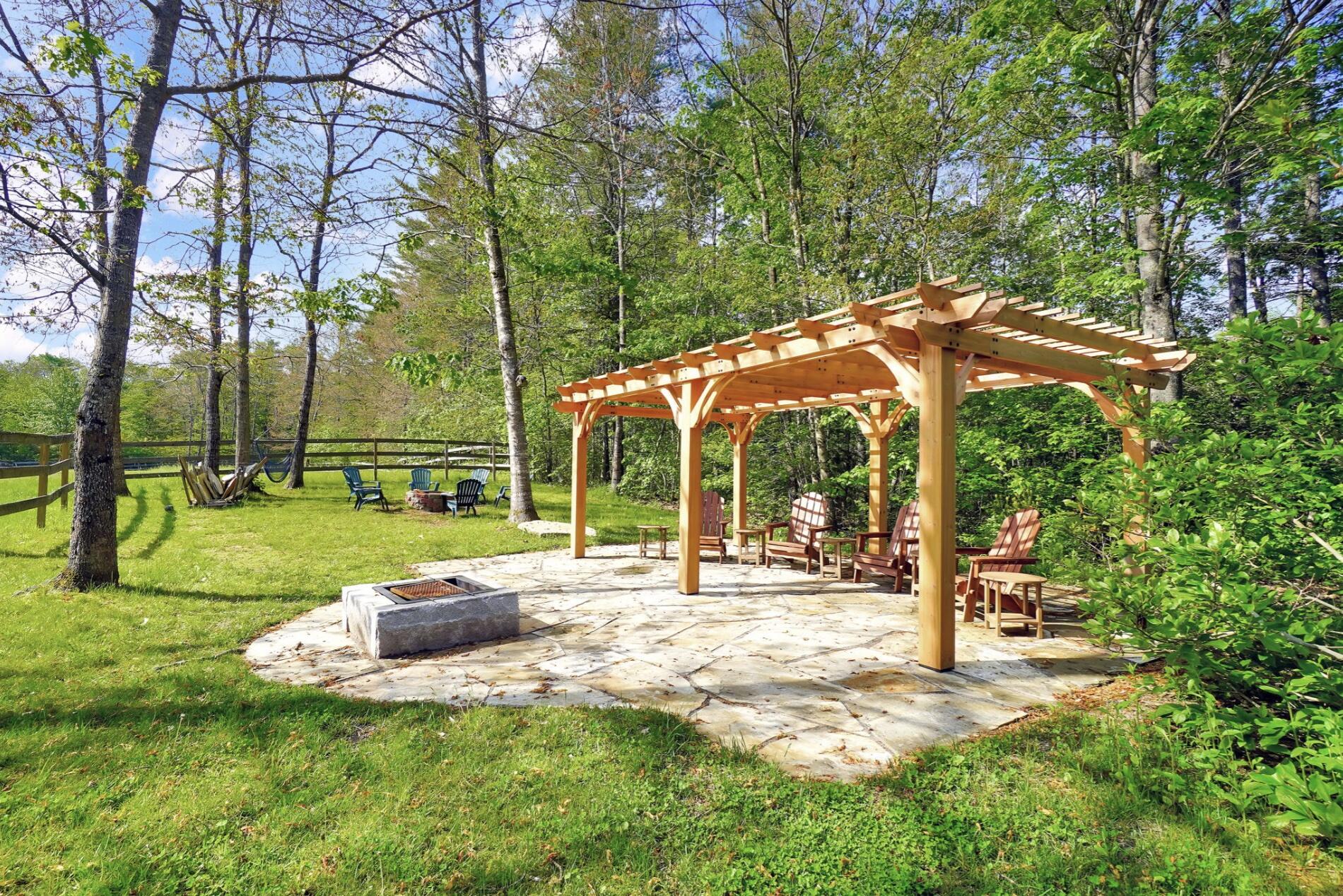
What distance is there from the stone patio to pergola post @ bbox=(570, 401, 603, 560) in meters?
2.40

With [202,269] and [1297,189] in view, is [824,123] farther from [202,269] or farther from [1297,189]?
[202,269]

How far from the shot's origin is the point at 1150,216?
698cm

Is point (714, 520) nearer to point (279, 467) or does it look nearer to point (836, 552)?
point (836, 552)

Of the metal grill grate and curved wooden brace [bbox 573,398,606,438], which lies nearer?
the metal grill grate

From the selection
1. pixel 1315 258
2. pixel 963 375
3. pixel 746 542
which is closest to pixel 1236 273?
pixel 1315 258

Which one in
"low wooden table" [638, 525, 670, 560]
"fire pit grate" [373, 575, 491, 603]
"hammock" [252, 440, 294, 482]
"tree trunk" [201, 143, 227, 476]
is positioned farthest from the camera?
"hammock" [252, 440, 294, 482]

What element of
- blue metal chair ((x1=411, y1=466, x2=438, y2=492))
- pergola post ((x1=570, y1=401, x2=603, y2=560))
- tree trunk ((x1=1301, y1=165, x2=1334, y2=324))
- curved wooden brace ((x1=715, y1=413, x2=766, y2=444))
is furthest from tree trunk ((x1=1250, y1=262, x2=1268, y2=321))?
blue metal chair ((x1=411, y1=466, x2=438, y2=492))

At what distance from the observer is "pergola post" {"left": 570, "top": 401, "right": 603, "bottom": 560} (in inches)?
347

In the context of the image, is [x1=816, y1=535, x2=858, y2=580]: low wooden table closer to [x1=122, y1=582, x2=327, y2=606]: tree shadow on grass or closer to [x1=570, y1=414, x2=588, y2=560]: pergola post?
[x1=570, y1=414, x2=588, y2=560]: pergola post

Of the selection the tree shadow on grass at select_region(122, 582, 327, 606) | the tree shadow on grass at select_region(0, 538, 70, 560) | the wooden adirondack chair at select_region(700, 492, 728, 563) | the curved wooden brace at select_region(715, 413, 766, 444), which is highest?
the curved wooden brace at select_region(715, 413, 766, 444)

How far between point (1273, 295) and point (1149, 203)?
8.81 m

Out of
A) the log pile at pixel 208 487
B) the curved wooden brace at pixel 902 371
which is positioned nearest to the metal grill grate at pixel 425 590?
the curved wooden brace at pixel 902 371

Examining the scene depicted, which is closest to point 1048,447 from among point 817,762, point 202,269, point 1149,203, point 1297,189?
point 1149,203

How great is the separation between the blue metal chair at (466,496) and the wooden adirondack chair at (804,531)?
632cm
